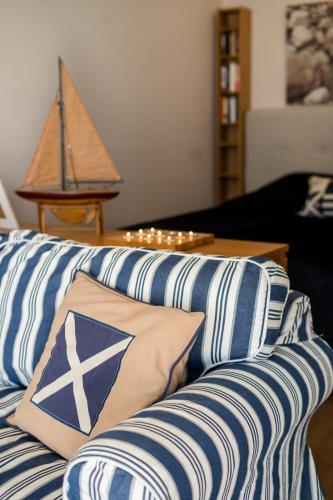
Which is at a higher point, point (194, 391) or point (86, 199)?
point (86, 199)

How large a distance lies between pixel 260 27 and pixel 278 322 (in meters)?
3.40

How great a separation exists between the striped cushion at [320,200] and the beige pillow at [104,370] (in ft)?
7.62

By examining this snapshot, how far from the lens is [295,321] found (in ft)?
4.83

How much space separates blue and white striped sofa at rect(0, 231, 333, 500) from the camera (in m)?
0.96

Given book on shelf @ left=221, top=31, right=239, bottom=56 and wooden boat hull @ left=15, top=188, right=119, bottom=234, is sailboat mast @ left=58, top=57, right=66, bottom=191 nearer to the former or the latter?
wooden boat hull @ left=15, top=188, right=119, bottom=234

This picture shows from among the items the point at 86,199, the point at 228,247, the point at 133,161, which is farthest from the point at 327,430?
the point at 133,161

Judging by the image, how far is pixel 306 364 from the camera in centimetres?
137

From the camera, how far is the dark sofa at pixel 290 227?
7.96 ft

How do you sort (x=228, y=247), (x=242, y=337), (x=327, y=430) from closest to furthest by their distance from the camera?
(x=242, y=337), (x=228, y=247), (x=327, y=430)

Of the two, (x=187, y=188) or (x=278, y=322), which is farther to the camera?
(x=187, y=188)

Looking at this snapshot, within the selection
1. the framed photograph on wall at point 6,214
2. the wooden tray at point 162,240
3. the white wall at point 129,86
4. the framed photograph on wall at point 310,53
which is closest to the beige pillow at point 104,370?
the wooden tray at point 162,240

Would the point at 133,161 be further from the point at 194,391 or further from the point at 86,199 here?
the point at 194,391

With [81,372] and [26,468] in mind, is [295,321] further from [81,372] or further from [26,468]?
[26,468]

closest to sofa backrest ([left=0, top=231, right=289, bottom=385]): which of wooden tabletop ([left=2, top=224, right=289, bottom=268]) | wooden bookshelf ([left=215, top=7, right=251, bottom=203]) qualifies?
wooden tabletop ([left=2, top=224, right=289, bottom=268])
